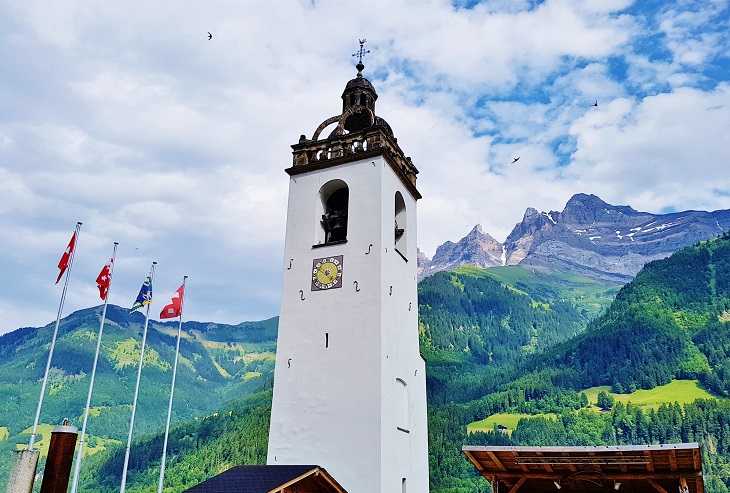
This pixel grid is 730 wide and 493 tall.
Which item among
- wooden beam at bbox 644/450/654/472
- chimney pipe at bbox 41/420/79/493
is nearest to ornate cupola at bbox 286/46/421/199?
wooden beam at bbox 644/450/654/472

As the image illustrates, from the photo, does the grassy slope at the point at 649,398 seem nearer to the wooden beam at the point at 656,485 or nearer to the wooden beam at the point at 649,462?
the wooden beam at the point at 656,485

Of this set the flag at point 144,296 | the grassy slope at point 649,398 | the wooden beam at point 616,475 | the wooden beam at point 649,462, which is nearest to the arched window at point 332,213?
the flag at point 144,296

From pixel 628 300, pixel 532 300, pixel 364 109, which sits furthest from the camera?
pixel 532 300

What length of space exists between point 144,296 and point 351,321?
9601mm

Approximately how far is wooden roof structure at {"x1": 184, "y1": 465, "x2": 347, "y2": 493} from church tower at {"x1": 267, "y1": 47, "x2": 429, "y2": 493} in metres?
2.43

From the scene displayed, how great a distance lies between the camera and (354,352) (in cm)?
1848

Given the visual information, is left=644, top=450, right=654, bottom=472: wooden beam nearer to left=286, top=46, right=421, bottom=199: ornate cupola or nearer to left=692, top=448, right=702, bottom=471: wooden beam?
left=692, top=448, right=702, bottom=471: wooden beam

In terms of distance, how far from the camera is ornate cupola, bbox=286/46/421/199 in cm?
2119

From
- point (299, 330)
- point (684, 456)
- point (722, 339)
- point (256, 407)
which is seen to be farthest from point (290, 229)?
point (722, 339)

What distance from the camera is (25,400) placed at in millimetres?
123062

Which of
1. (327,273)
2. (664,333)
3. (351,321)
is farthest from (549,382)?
(351,321)

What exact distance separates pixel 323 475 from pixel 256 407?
7976 centimetres

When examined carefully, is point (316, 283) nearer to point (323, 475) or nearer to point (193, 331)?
point (323, 475)

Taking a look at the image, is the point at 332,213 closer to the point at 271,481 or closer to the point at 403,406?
the point at 403,406
